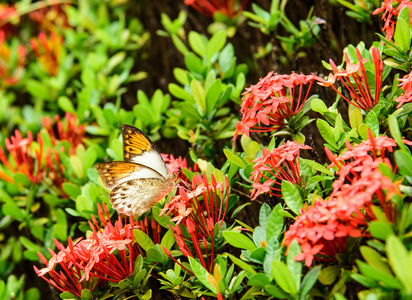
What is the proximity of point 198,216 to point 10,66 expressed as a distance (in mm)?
2165

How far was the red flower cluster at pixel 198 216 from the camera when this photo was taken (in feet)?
3.79

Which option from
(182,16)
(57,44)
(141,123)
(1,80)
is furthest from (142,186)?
(1,80)

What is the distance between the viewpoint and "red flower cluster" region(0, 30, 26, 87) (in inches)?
107

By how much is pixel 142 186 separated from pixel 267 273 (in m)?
0.59

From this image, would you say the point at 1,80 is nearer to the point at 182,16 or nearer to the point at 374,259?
the point at 182,16

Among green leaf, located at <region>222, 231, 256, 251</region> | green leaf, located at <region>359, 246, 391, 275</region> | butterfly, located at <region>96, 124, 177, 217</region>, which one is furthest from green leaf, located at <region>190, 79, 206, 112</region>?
green leaf, located at <region>359, 246, 391, 275</region>

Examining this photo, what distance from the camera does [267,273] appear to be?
104 centimetres

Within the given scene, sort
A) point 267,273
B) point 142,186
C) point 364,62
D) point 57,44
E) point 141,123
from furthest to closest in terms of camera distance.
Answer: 1. point 57,44
2. point 141,123
3. point 142,186
4. point 364,62
5. point 267,273

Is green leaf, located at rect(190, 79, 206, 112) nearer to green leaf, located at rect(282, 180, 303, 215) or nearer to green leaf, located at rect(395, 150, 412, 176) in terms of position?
green leaf, located at rect(282, 180, 303, 215)

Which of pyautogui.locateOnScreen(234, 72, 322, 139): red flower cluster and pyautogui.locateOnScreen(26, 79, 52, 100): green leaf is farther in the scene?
pyautogui.locateOnScreen(26, 79, 52, 100): green leaf

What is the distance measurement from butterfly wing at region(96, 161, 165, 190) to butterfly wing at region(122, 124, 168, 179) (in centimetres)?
3

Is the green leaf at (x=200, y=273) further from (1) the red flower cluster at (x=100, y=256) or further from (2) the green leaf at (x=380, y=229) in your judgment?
(2) the green leaf at (x=380, y=229)

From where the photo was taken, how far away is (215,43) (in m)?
1.84

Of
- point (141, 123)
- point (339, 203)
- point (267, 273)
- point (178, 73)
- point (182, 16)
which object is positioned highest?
point (182, 16)
